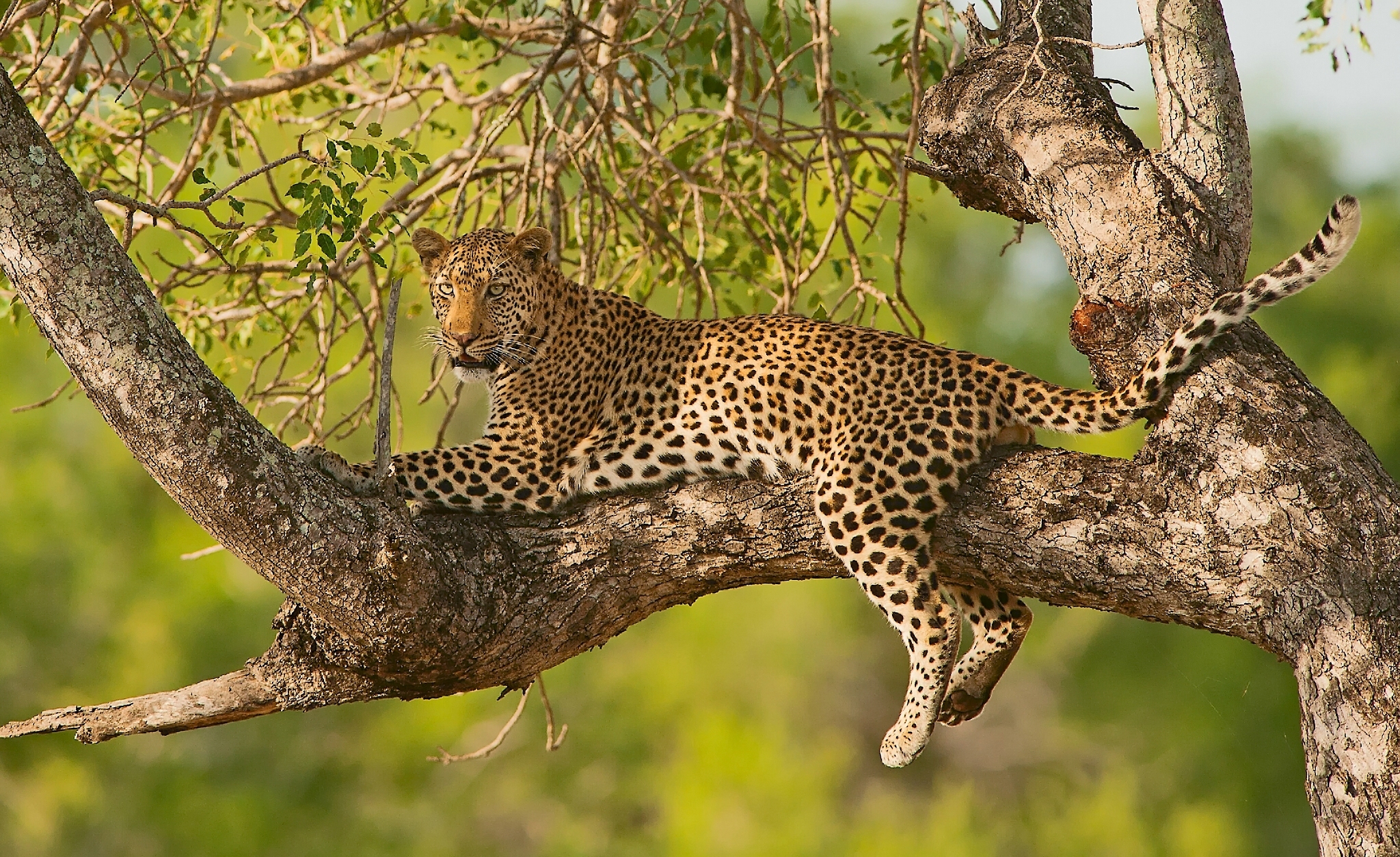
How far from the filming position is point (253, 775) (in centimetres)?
2316

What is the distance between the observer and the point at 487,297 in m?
6.16

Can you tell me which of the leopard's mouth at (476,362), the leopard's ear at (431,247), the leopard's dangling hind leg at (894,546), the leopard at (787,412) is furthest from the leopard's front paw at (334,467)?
the leopard's dangling hind leg at (894,546)

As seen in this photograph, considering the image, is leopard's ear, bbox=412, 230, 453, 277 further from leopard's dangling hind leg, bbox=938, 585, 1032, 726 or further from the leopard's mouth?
leopard's dangling hind leg, bbox=938, 585, 1032, 726

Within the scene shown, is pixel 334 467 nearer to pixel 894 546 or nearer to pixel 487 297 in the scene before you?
pixel 487 297

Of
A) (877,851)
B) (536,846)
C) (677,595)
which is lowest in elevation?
(536,846)

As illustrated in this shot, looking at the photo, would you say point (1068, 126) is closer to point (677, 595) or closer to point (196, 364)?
point (677, 595)

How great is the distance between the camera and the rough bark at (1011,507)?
164 inches

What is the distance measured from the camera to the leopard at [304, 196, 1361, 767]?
16.3 feet

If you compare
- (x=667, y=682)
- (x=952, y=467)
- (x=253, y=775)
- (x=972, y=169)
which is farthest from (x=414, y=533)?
(x=667, y=682)

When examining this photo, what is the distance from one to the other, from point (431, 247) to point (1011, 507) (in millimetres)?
2887

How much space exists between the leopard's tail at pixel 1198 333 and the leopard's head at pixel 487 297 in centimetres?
229

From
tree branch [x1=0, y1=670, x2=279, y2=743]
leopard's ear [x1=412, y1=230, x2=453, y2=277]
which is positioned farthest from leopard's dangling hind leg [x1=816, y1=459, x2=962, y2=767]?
leopard's ear [x1=412, y1=230, x2=453, y2=277]

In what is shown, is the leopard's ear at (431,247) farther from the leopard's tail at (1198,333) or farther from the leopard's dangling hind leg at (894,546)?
the leopard's tail at (1198,333)

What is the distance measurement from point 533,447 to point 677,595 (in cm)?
103
